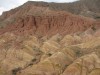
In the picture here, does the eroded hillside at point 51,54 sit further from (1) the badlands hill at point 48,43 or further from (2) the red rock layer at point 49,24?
(2) the red rock layer at point 49,24

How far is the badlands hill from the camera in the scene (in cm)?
12900

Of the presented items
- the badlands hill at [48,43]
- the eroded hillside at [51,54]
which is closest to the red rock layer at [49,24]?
the badlands hill at [48,43]

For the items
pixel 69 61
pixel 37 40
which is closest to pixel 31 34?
pixel 37 40

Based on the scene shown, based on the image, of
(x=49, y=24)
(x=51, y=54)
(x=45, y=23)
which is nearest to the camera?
(x=51, y=54)

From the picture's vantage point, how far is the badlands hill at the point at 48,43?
129000 mm

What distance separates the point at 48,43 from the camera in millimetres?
158875

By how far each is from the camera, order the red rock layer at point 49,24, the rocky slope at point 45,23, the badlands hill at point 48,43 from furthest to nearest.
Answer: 1. the rocky slope at point 45,23
2. the red rock layer at point 49,24
3. the badlands hill at point 48,43

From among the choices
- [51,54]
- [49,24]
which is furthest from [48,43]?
[49,24]

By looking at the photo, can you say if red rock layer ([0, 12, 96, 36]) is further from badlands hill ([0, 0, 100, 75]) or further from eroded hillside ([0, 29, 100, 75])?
eroded hillside ([0, 29, 100, 75])

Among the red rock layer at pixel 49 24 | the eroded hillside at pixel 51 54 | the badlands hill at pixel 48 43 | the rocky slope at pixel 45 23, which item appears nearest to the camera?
the eroded hillside at pixel 51 54

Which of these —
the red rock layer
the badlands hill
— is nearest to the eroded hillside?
the badlands hill

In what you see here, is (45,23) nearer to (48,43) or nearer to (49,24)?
(49,24)

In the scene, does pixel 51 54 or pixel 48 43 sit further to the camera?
pixel 48 43

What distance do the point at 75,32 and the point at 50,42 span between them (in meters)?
14.4
